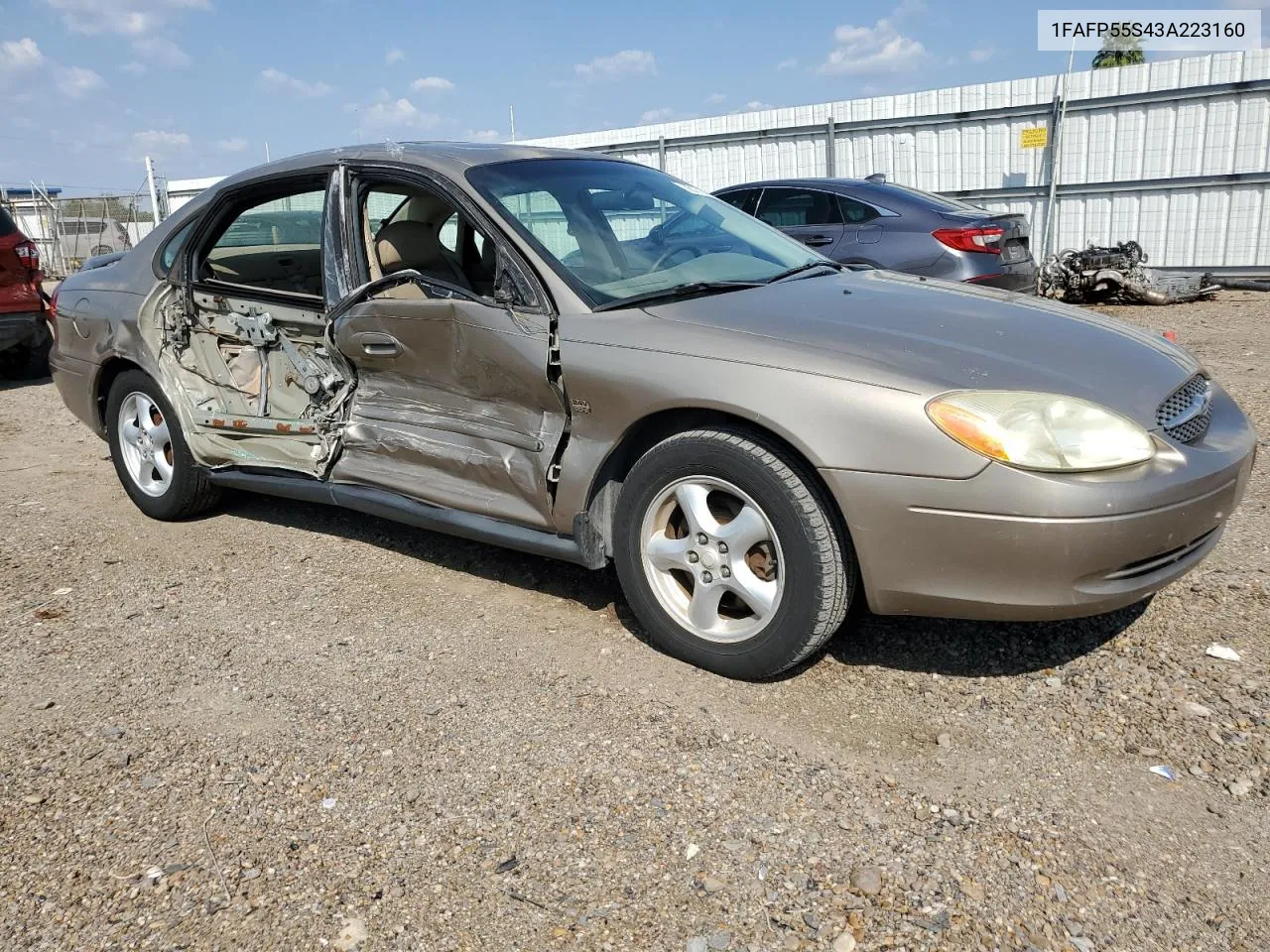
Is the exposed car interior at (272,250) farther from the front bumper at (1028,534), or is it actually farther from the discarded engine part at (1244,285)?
the discarded engine part at (1244,285)

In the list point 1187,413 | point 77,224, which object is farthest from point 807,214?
point 77,224

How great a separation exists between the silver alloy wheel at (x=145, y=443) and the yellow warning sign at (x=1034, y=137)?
12432 mm

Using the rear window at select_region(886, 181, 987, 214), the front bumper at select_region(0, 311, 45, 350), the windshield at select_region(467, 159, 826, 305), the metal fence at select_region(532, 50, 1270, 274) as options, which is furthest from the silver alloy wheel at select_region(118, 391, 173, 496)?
the metal fence at select_region(532, 50, 1270, 274)

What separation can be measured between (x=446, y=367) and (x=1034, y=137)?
40.8 feet

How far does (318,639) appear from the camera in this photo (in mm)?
3471

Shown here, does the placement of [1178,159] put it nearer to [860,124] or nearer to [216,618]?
[860,124]

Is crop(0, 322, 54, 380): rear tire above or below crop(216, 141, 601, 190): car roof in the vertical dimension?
below

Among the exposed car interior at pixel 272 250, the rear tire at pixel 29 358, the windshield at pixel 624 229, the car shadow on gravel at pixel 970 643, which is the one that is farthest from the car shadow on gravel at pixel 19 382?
the car shadow on gravel at pixel 970 643

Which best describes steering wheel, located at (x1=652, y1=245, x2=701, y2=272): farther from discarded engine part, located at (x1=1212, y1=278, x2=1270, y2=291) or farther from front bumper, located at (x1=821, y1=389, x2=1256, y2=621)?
discarded engine part, located at (x1=1212, y1=278, x2=1270, y2=291)

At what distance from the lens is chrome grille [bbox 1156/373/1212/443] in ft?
9.07

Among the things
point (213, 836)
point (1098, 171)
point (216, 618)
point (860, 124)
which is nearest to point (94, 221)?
point (860, 124)

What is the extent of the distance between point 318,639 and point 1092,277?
1076cm

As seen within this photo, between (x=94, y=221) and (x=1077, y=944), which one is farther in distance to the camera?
(x=94, y=221)

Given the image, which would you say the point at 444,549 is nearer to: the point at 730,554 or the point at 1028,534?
the point at 730,554
